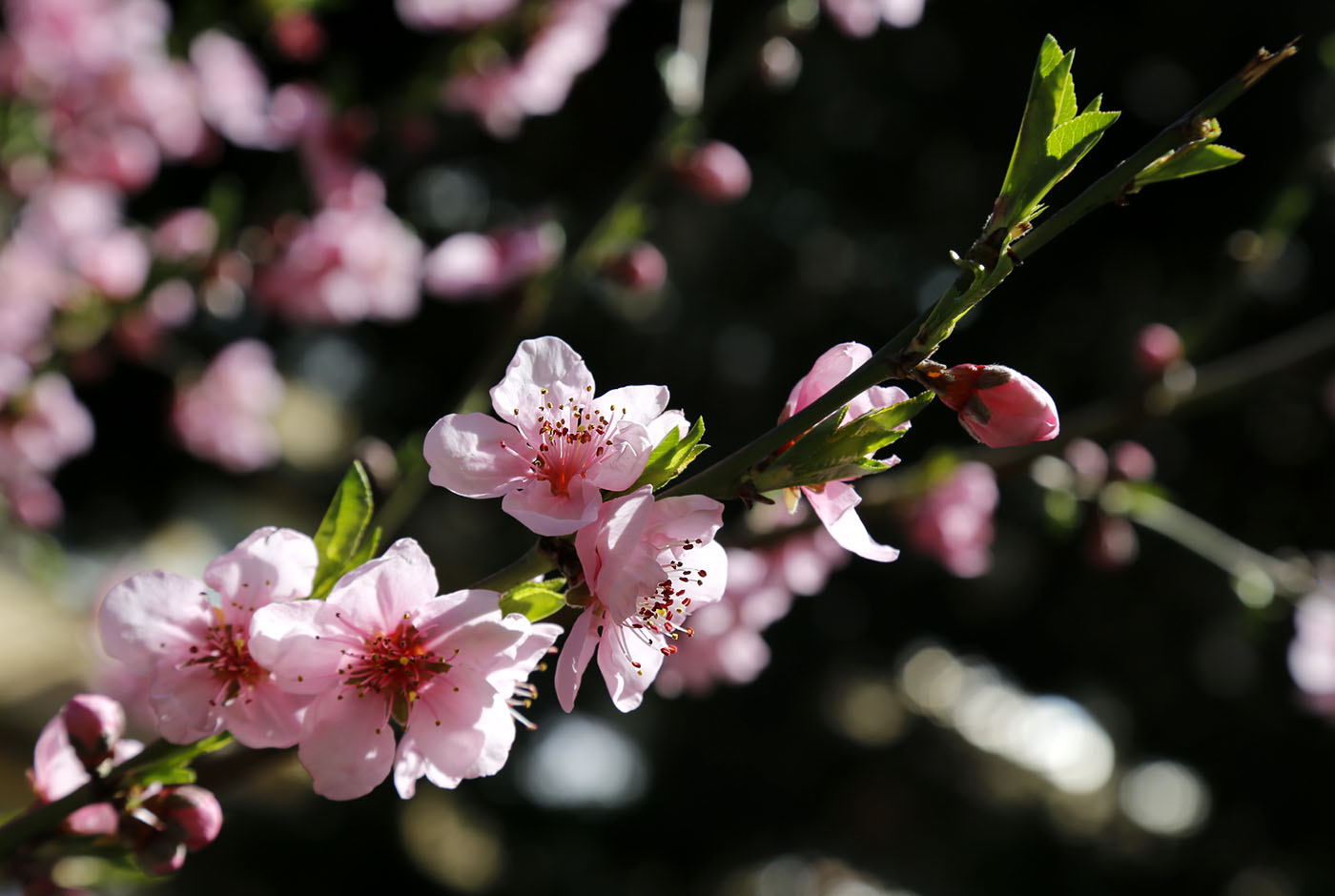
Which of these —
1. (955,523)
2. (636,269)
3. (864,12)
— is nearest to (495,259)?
(636,269)

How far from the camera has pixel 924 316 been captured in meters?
0.65

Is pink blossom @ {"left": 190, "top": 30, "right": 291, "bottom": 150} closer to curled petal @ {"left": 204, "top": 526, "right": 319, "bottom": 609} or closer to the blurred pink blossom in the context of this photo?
the blurred pink blossom

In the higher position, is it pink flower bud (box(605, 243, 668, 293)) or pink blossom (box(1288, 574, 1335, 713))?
pink flower bud (box(605, 243, 668, 293))

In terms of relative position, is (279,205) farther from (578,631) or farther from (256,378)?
(578,631)

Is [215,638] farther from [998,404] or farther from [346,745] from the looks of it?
[998,404]

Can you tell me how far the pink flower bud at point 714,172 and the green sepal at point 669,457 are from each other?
2.97 ft

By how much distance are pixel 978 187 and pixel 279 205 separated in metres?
3.45

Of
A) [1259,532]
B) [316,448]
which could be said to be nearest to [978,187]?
[1259,532]

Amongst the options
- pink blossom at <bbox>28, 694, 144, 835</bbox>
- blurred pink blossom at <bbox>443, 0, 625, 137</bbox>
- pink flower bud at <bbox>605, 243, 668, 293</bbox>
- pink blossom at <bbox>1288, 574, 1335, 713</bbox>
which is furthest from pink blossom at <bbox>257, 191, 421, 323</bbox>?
pink blossom at <bbox>1288, 574, 1335, 713</bbox>

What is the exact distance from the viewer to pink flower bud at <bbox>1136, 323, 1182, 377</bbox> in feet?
4.55

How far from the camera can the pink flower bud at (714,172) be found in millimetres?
1519

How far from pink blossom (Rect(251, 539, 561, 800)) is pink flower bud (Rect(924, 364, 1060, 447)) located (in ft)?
1.06

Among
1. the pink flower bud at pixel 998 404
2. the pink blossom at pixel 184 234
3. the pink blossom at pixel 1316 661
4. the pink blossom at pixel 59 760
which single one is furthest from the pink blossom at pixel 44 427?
the pink blossom at pixel 1316 661

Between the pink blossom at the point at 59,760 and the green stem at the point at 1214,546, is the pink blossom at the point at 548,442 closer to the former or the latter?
the pink blossom at the point at 59,760
